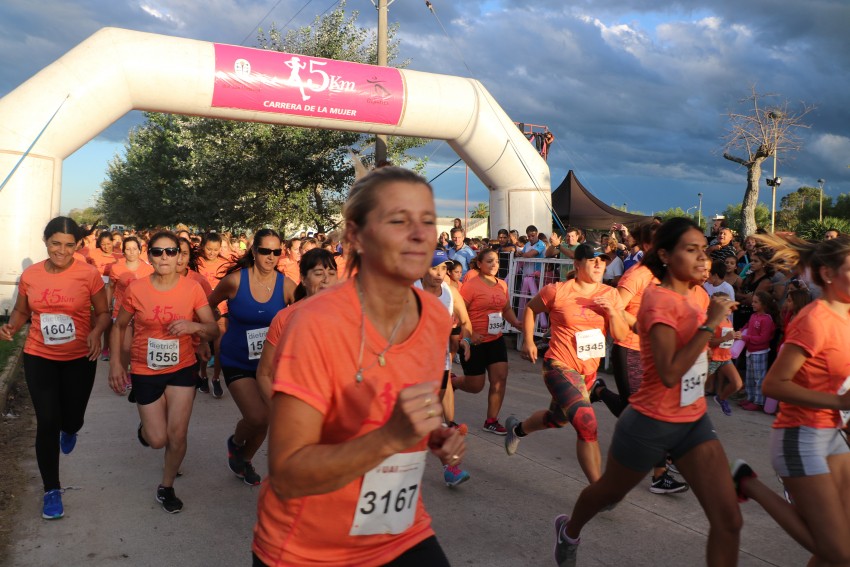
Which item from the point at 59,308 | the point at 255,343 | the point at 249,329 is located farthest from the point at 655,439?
the point at 59,308

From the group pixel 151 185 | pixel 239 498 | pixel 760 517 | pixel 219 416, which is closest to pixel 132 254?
pixel 219 416

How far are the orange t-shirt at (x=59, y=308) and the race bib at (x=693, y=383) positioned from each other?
157 inches

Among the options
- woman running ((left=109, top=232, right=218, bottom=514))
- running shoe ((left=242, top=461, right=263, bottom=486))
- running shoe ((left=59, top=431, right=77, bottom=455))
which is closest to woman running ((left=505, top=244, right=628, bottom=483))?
running shoe ((left=242, top=461, right=263, bottom=486))

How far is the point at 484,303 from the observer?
7.05 m

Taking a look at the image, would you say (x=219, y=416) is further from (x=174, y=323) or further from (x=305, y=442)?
(x=305, y=442)

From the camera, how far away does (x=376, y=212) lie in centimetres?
178

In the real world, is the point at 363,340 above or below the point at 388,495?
above

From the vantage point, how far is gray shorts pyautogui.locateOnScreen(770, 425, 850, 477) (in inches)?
118

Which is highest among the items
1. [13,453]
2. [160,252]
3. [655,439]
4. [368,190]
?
[368,190]

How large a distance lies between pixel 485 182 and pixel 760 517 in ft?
35.9

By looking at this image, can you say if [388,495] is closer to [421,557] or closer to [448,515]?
[421,557]

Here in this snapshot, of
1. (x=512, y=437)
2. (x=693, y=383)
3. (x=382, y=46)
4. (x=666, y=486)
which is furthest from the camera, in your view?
(x=382, y=46)

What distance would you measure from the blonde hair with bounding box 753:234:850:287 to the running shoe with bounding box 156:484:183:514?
3.90m

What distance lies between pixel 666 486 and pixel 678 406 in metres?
2.15
